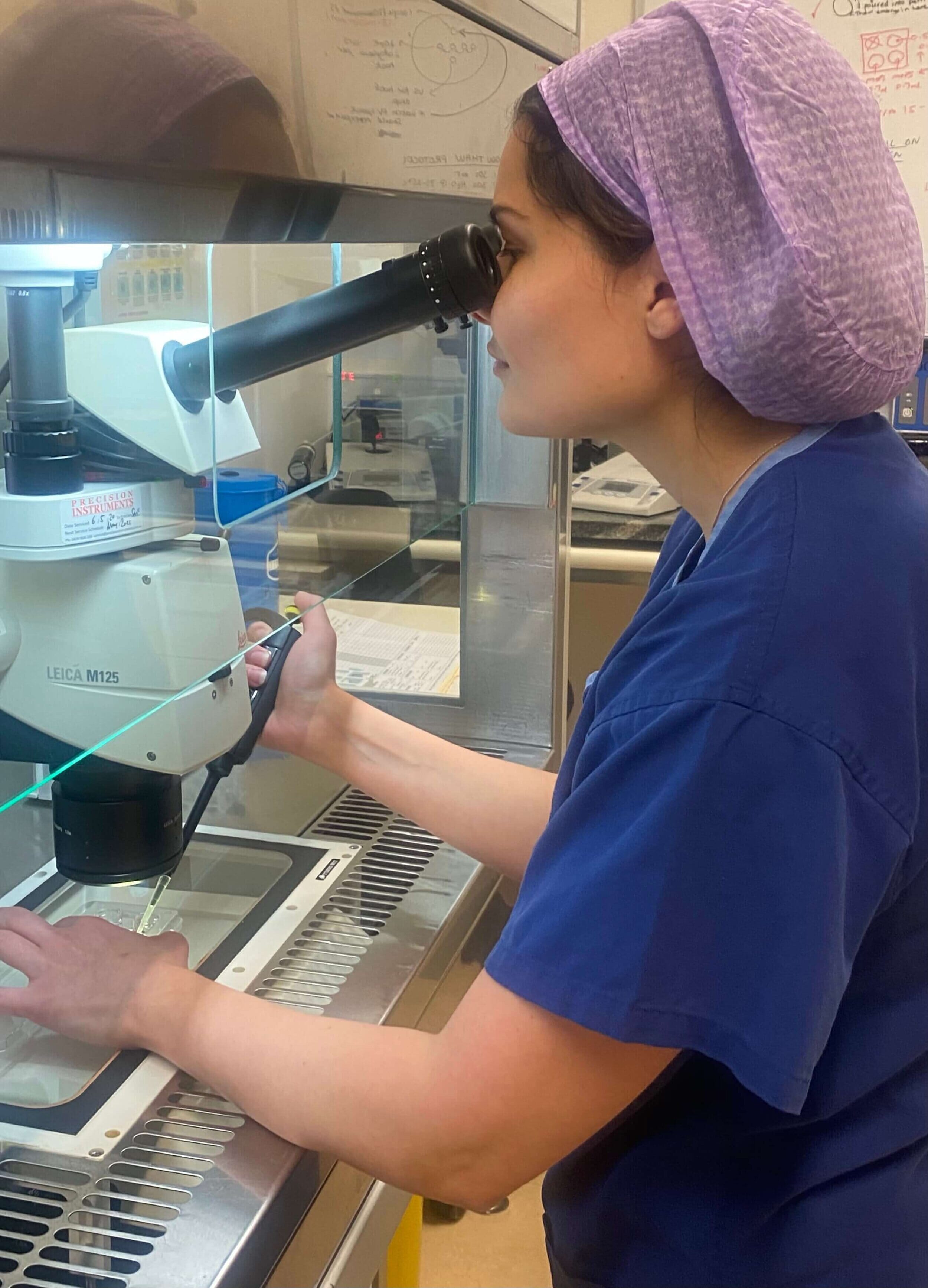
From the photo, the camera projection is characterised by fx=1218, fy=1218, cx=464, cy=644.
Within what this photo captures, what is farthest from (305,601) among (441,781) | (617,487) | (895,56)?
(895,56)

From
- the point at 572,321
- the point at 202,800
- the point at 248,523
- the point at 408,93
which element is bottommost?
the point at 202,800

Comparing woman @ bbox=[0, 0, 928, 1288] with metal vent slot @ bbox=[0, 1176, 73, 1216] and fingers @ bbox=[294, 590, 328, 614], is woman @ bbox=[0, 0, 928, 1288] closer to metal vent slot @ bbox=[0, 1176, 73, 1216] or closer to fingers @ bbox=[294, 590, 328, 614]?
metal vent slot @ bbox=[0, 1176, 73, 1216]

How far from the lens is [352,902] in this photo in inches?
41.7

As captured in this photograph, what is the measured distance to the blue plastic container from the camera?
2.49 feet

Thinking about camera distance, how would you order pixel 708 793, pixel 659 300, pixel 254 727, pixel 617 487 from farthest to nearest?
pixel 617 487, pixel 254 727, pixel 659 300, pixel 708 793

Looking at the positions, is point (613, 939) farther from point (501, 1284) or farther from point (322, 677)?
point (501, 1284)

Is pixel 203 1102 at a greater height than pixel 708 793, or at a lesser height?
lesser

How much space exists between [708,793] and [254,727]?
591 mm

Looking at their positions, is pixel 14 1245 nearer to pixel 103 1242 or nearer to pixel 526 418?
pixel 103 1242

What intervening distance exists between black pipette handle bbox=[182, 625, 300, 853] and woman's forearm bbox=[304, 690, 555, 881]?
7 centimetres

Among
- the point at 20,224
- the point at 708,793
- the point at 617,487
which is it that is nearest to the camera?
the point at 20,224

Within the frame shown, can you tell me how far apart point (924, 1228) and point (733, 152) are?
67cm

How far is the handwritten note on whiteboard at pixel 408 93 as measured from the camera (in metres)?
0.68

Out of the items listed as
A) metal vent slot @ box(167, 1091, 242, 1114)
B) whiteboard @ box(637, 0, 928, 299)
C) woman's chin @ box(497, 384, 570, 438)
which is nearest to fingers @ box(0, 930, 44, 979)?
metal vent slot @ box(167, 1091, 242, 1114)
